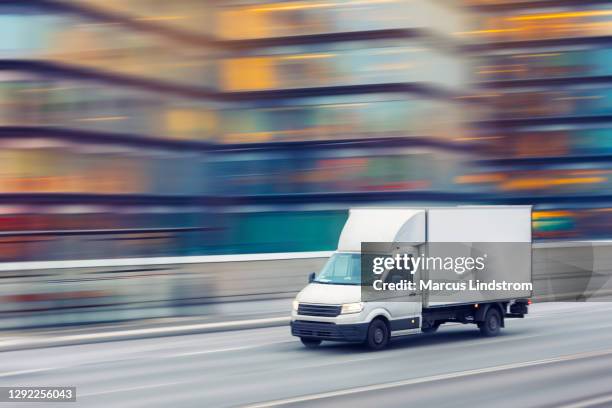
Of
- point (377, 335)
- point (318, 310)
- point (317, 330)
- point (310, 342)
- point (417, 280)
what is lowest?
point (310, 342)

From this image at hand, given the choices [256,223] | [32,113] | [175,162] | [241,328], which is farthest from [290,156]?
[241,328]

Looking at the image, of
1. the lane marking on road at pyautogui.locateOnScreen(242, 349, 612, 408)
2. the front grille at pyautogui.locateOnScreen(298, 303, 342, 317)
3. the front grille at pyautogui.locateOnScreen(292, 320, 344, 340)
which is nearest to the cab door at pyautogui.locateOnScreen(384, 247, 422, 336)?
the front grille at pyautogui.locateOnScreen(298, 303, 342, 317)

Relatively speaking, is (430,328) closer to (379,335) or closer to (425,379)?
(379,335)

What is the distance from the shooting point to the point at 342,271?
1725cm

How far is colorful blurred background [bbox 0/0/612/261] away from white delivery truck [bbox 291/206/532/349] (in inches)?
530

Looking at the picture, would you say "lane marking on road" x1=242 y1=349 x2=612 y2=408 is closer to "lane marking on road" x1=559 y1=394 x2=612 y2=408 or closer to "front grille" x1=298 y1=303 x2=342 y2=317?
"lane marking on road" x1=559 y1=394 x2=612 y2=408

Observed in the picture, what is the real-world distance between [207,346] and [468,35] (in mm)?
37478

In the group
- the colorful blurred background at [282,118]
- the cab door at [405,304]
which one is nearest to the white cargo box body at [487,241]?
the cab door at [405,304]

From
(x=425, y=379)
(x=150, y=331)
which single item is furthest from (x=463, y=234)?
(x=150, y=331)

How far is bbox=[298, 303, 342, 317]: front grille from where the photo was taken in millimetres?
16328

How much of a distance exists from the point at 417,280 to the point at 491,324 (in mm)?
2635

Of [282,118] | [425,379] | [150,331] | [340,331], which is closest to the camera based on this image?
[425,379]

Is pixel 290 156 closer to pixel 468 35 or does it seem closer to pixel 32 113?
pixel 468 35

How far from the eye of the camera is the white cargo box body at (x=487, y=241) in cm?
1778
